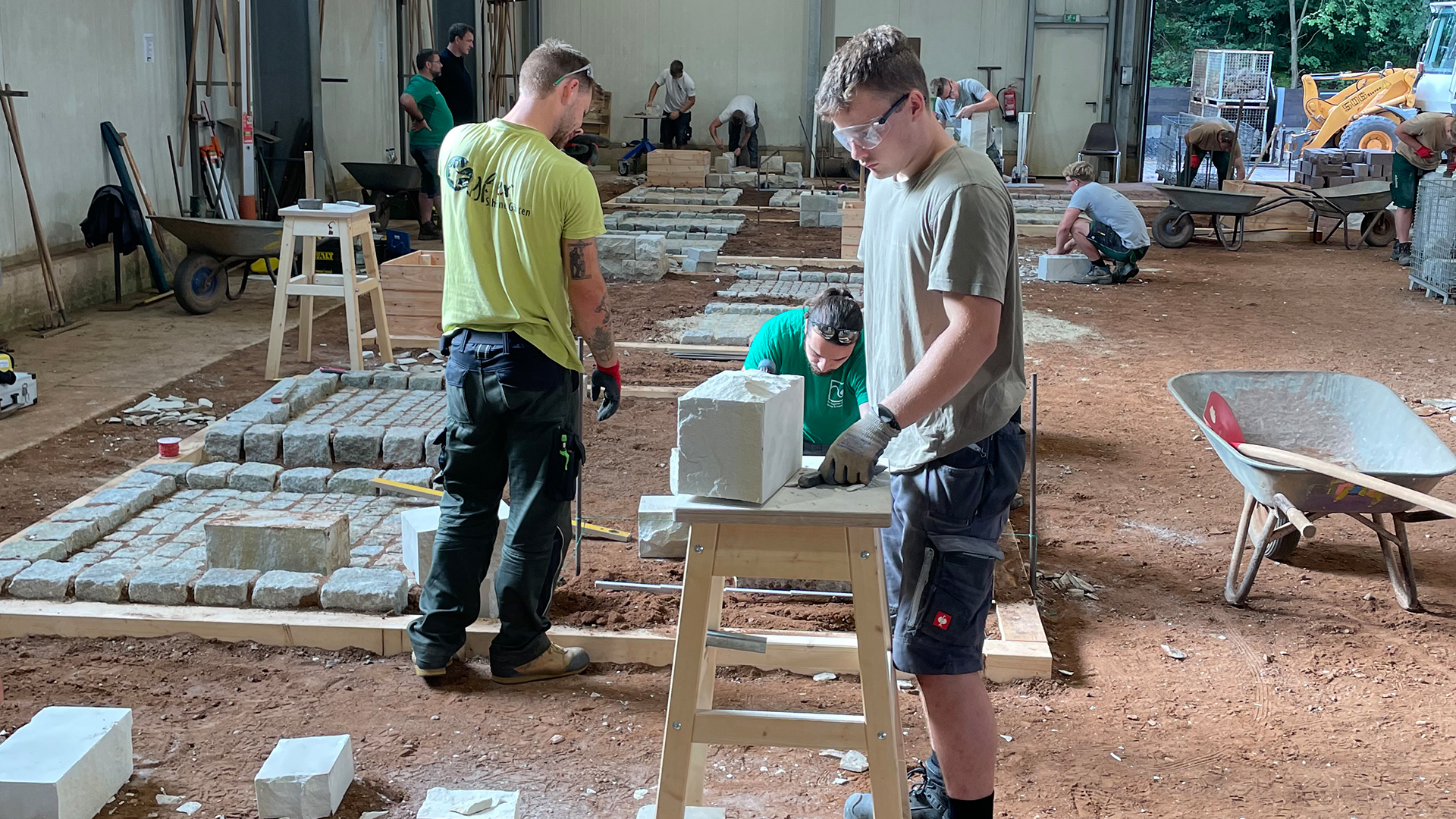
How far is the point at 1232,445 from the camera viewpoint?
4.46m

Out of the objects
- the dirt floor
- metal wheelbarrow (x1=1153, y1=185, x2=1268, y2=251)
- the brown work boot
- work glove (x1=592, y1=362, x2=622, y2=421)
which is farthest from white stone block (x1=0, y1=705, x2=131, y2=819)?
metal wheelbarrow (x1=1153, y1=185, x2=1268, y2=251)

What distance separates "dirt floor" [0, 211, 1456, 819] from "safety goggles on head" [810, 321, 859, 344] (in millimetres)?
996

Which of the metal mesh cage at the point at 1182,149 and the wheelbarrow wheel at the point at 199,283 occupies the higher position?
the metal mesh cage at the point at 1182,149

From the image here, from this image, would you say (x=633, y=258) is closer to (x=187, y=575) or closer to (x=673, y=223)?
(x=673, y=223)

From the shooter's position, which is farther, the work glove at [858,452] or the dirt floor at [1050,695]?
the dirt floor at [1050,695]

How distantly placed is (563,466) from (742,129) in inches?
698

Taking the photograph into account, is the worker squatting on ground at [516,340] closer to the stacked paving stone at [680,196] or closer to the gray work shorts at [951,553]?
the gray work shorts at [951,553]

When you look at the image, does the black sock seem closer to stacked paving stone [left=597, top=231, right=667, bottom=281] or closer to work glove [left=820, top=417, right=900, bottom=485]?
work glove [left=820, top=417, right=900, bottom=485]

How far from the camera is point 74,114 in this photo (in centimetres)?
918

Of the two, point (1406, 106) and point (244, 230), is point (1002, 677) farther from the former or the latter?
point (1406, 106)

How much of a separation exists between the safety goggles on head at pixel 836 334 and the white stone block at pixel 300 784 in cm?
187

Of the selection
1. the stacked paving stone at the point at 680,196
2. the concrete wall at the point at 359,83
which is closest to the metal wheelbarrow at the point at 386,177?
the concrete wall at the point at 359,83

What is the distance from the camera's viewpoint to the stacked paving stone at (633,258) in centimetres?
1113

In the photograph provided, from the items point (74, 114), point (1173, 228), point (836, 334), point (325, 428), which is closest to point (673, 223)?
point (1173, 228)
